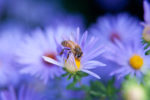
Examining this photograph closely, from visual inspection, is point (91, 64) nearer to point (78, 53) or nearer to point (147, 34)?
point (78, 53)

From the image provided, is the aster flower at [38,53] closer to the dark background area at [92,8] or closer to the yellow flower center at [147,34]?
the yellow flower center at [147,34]

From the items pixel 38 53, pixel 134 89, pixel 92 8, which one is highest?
pixel 92 8

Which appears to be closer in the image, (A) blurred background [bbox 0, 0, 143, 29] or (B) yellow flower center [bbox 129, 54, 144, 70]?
(B) yellow flower center [bbox 129, 54, 144, 70]

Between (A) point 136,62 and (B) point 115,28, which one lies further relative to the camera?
(B) point 115,28

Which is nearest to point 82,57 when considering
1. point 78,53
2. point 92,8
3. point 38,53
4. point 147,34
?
point 78,53

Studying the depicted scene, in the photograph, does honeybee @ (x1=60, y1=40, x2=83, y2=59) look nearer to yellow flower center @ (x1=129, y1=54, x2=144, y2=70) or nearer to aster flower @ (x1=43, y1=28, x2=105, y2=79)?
aster flower @ (x1=43, y1=28, x2=105, y2=79)

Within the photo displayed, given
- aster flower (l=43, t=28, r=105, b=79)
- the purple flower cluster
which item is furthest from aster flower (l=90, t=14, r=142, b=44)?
aster flower (l=43, t=28, r=105, b=79)

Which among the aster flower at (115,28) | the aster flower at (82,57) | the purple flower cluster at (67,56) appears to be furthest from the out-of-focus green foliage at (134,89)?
the aster flower at (115,28)

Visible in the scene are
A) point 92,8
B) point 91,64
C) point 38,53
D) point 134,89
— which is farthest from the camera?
point 92,8
